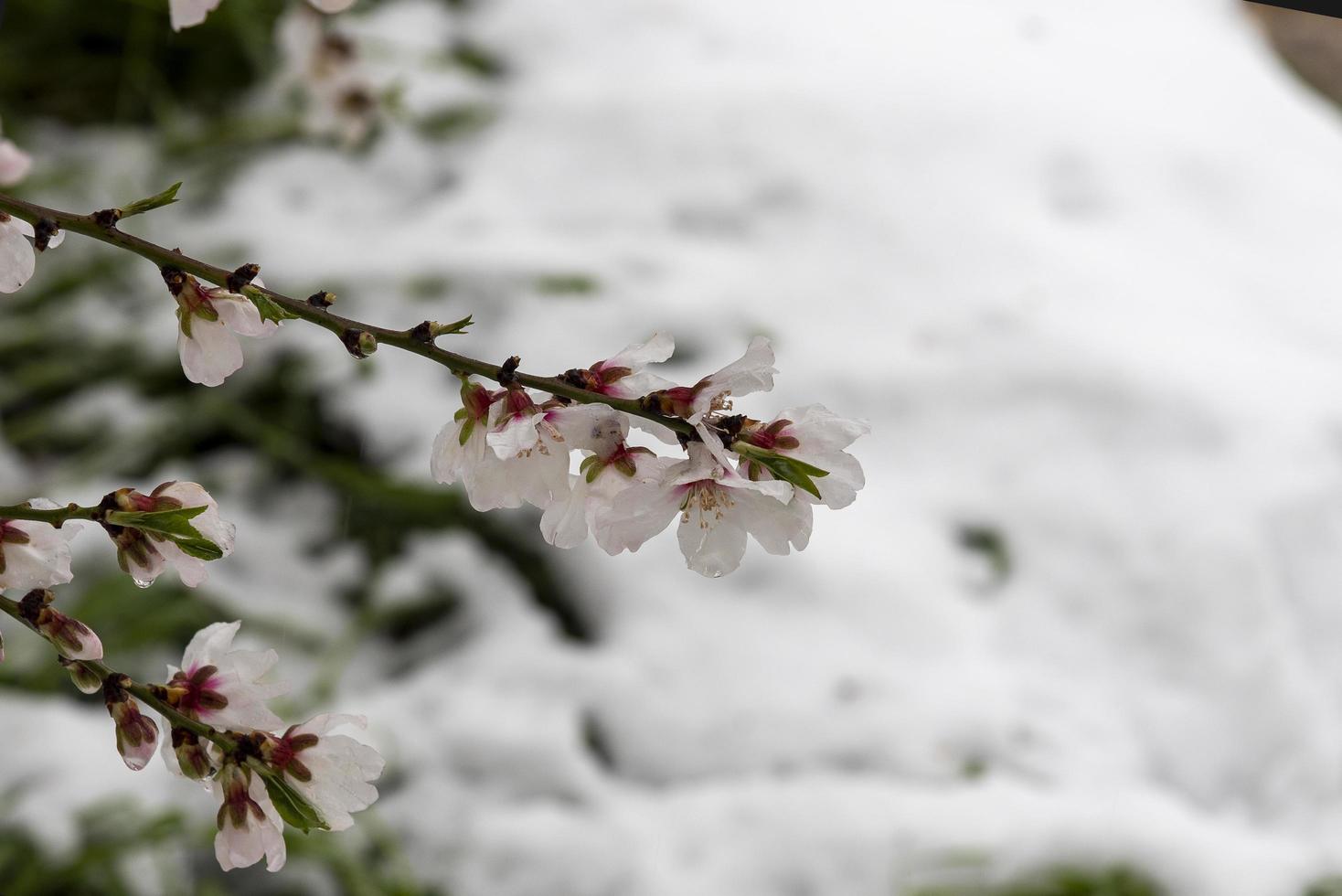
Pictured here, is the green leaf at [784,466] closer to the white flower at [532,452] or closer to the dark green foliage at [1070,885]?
the white flower at [532,452]

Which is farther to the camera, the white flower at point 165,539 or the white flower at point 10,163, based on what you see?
the white flower at point 10,163

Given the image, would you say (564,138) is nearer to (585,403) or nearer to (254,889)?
(254,889)

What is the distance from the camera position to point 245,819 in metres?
0.39

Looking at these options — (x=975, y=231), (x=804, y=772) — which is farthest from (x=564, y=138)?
(x=804, y=772)

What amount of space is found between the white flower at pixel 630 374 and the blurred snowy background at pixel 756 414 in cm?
60

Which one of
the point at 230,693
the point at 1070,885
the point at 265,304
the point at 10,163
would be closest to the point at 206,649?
the point at 230,693

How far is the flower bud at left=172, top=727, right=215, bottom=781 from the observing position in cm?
39

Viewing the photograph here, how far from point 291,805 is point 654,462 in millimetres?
158

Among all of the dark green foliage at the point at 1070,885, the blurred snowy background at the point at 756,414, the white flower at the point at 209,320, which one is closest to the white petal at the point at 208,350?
the white flower at the point at 209,320

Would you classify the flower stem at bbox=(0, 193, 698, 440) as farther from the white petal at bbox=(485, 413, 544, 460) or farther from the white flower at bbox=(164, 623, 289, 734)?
the white flower at bbox=(164, 623, 289, 734)

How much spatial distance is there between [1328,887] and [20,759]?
99cm

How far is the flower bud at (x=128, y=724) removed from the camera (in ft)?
1.30

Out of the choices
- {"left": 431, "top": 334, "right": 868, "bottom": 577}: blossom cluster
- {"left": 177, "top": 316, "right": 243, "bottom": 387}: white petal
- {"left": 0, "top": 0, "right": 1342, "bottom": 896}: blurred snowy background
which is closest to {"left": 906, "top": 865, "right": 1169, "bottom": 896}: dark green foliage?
{"left": 0, "top": 0, "right": 1342, "bottom": 896}: blurred snowy background

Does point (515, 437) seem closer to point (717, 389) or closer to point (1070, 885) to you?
point (717, 389)
